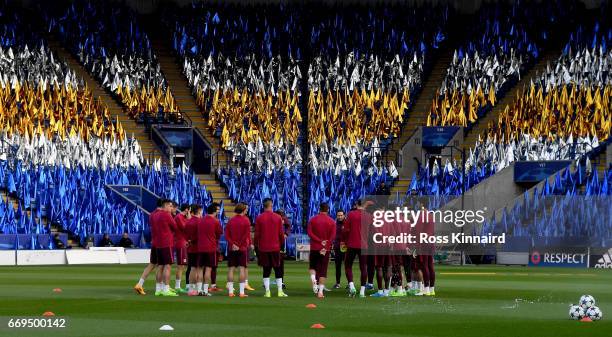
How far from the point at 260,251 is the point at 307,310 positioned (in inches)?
161

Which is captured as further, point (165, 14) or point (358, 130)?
point (165, 14)

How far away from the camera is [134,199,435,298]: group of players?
1010 inches

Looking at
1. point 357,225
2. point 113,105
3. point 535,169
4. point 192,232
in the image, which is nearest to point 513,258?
Result: point 535,169

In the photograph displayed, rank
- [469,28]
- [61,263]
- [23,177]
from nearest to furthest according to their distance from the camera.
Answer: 1. [61,263]
2. [23,177]
3. [469,28]

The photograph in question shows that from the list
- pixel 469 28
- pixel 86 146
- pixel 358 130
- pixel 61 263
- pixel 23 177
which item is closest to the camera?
pixel 61 263

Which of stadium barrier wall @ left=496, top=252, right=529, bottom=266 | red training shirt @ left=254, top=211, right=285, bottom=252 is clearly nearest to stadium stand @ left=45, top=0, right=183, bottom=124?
stadium barrier wall @ left=496, top=252, right=529, bottom=266

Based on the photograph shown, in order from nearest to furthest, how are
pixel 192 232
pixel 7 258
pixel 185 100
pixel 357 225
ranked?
pixel 192 232, pixel 357 225, pixel 7 258, pixel 185 100

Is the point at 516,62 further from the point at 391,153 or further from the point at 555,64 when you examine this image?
the point at 391,153

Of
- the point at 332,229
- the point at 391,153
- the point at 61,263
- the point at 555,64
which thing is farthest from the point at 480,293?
the point at 555,64

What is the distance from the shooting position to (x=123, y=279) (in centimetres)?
3406

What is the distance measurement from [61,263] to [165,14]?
25209 millimetres

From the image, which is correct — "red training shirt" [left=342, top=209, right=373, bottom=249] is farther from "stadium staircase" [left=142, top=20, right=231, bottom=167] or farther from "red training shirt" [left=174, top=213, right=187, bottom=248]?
"stadium staircase" [left=142, top=20, right=231, bottom=167]

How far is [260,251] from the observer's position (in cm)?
2586

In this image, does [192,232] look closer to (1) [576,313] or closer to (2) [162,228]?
(2) [162,228]
